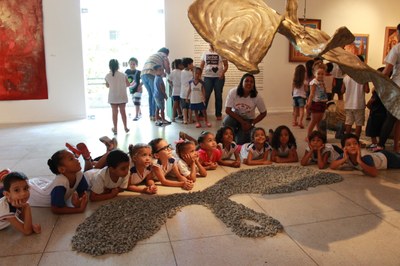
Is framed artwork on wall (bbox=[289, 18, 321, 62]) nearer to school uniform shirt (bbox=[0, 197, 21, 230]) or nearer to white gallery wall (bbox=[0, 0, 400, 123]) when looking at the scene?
white gallery wall (bbox=[0, 0, 400, 123])

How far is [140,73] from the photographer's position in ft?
22.0

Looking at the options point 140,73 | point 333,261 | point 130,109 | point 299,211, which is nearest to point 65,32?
point 140,73

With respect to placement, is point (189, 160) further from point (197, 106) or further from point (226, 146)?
point (197, 106)

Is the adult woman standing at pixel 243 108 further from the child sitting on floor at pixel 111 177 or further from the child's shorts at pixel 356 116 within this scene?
the child sitting on floor at pixel 111 177

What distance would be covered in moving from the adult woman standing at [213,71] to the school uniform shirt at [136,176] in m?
3.85

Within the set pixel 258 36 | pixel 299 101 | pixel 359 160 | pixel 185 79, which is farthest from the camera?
pixel 185 79

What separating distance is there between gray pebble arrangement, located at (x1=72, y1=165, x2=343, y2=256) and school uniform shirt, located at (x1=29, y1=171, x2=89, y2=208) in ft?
0.90

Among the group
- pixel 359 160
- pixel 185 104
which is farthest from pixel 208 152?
pixel 185 104

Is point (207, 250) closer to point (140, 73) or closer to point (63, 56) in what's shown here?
point (140, 73)

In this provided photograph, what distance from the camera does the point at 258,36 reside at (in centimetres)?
175

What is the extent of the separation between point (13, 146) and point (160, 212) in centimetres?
308

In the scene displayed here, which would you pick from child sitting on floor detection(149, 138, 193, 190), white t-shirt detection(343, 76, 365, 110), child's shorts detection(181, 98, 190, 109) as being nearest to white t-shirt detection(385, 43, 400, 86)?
white t-shirt detection(343, 76, 365, 110)

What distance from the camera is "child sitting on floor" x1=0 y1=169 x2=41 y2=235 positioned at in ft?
7.12

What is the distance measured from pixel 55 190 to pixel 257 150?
6.87 ft
